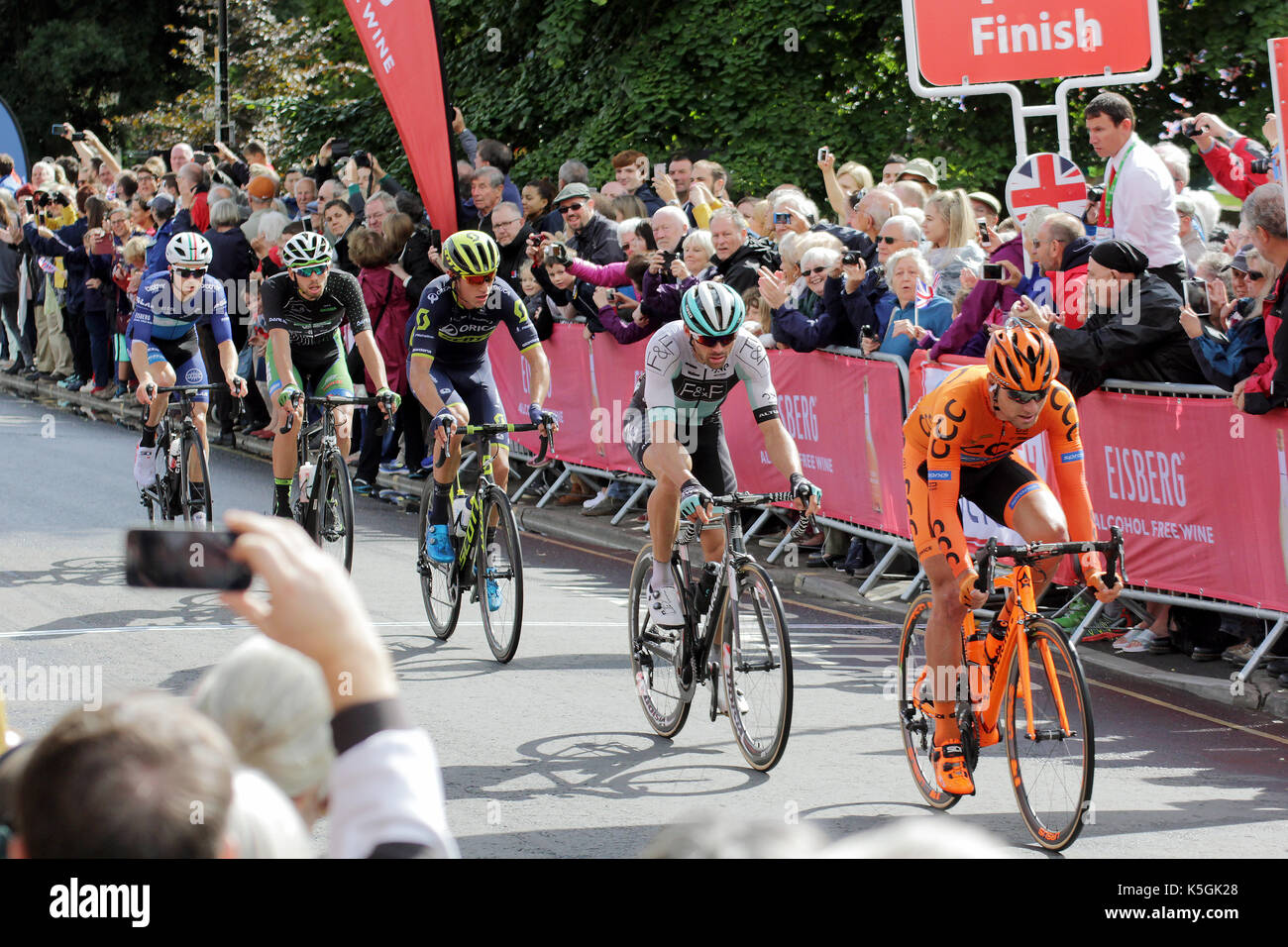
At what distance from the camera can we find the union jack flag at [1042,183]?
1048 centimetres

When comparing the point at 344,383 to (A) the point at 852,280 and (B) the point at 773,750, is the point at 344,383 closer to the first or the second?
(A) the point at 852,280

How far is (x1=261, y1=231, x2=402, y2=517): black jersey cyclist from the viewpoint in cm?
1112

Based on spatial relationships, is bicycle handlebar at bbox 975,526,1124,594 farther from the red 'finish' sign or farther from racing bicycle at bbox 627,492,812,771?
the red 'finish' sign

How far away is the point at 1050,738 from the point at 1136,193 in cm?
479

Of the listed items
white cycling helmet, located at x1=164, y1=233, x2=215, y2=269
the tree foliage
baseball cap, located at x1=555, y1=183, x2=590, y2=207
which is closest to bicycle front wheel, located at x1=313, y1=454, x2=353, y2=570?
white cycling helmet, located at x1=164, y1=233, x2=215, y2=269

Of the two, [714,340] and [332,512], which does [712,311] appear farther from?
[332,512]

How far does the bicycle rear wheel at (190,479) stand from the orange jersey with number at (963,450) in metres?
6.55

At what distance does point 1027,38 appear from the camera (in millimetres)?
11828

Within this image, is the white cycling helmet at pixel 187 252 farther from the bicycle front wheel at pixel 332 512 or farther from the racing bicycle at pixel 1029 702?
the racing bicycle at pixel 1029 702

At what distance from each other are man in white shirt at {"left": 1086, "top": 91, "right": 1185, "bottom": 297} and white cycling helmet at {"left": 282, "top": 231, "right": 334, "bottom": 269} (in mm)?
4990

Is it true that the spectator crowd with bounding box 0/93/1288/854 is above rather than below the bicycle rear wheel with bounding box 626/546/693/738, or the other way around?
above

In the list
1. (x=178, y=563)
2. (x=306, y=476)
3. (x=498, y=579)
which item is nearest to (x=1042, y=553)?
(x=498, y=579)

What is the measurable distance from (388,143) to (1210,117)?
15795mm
